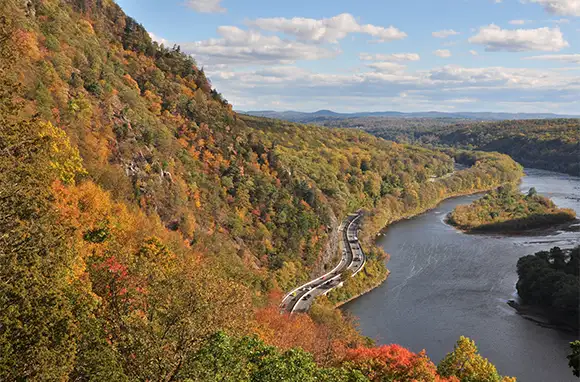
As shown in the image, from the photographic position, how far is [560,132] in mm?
187625

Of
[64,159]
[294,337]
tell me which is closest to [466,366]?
[294,337]

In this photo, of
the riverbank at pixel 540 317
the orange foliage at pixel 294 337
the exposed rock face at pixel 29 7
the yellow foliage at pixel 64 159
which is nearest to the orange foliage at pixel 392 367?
the orange foliage at pixel 294 337

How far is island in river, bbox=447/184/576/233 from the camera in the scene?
90812 mm

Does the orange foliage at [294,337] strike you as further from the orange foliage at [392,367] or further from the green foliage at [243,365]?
the green foliage at [243,365]

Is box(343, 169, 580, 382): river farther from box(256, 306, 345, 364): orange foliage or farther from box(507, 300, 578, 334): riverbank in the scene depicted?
box(256, 306, 345, 364): orange foliage

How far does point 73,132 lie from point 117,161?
Answer: 174 inches

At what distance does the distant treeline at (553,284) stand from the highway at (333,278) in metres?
18.9

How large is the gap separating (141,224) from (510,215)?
83.0 meters

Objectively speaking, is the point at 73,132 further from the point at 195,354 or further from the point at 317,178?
the point at 317,178

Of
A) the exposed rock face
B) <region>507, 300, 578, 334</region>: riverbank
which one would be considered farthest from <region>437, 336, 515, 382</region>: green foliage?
the exposed rock face

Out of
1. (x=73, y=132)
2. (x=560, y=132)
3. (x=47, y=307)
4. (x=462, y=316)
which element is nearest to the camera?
(x=47, y=307)

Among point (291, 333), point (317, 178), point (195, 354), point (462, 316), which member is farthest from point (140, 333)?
point (317, 178)

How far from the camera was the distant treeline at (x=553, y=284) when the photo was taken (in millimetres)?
49969

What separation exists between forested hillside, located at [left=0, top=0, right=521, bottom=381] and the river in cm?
597
